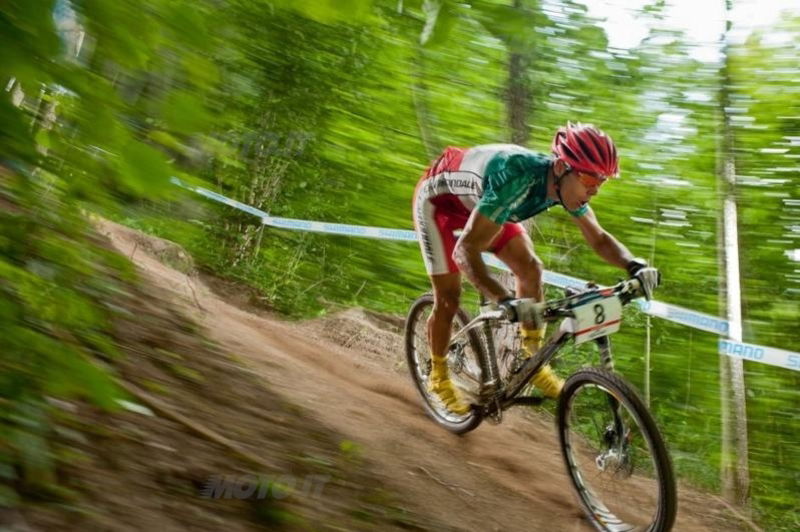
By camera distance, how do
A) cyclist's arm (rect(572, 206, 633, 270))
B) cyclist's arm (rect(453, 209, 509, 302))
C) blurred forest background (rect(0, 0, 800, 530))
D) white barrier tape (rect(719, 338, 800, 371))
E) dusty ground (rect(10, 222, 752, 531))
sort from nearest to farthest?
blurred forest background (rect(0, 0, 800, 530)) → dusty ground (rect(10, 222, 752, 531)) → cyclist's arm (rect(453, 209, 509, 302)) → cyclist's arm (rect(572, 206, 633, 270)) → white barrier tape (rect(719, 338, 800, 371))

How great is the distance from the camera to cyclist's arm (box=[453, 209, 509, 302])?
12.8 ft

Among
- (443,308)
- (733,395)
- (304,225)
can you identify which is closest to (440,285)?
(443,308)

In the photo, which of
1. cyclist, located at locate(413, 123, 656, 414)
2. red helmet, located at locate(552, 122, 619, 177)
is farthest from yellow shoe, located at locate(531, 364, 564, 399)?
red helmet, located at locate(552, 122, 619, 177)

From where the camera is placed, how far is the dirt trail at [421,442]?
383 cm

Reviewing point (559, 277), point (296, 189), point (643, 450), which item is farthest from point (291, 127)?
point (643, 450)

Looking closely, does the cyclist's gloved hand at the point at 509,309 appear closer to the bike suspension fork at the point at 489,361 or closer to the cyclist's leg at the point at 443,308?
the bike suspension fork at the point at 489,361

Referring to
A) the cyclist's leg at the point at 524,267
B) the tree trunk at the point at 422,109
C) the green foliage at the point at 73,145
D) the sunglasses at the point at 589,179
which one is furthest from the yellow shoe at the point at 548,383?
the tree trunk at the point at 422,109

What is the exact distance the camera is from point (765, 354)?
524cm

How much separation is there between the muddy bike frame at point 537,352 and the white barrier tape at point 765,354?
69.3 inches

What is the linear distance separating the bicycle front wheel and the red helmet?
3.23ft

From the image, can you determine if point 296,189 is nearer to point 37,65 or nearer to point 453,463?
point 453,463

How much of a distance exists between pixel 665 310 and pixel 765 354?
101 centimetres

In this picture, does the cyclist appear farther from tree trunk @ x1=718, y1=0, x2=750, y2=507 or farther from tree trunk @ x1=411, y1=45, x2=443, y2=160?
tree trunk @ x1=411, y1=45, x2=443, y2=160

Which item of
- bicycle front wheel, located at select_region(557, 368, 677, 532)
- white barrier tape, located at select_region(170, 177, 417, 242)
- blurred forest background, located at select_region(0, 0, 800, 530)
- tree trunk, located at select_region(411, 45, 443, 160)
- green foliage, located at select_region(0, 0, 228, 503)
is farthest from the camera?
tree trunk, located at select_region(411, 45, 443, 160)
